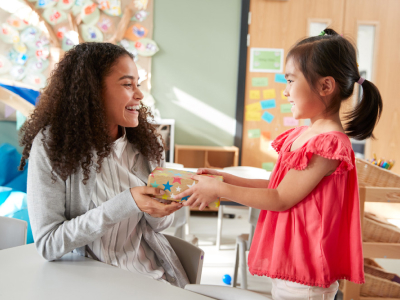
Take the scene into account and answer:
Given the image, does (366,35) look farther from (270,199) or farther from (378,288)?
(270,199)

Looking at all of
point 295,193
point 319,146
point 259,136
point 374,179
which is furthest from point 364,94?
point 259,136

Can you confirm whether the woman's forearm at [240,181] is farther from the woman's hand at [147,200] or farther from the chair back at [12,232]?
the chair back at [12,232]

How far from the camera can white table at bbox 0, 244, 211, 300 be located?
0.80 m

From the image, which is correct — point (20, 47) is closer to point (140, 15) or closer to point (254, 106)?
point (140, 15)

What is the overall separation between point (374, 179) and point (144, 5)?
10.4 ft

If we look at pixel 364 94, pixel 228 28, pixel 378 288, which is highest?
pixel 228 28

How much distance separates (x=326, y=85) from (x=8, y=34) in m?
4.08

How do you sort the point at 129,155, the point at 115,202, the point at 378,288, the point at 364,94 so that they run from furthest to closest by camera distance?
the point at 378,288, the point at 129,155, the point at 364,94, the point at 115,202

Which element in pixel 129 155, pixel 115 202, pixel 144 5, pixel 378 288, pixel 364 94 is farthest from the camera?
pixel 144 5

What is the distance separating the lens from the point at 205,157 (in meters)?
4.18

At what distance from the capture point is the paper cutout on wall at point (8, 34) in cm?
404

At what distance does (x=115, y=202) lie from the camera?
0.98 meters

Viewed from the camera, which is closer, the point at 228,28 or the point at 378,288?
the point at 378,288

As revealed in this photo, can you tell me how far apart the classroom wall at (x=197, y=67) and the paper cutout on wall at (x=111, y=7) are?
431mm
